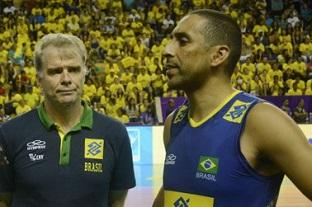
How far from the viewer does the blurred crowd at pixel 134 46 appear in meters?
16.7

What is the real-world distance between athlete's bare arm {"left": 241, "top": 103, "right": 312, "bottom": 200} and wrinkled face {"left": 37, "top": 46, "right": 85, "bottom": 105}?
1.02 m

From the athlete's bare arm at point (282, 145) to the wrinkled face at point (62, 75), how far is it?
1022 millimetres

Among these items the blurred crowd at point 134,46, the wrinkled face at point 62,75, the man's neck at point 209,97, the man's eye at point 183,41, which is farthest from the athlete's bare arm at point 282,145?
the blurred crowd at point 134,46

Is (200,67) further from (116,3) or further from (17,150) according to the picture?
(116,3)

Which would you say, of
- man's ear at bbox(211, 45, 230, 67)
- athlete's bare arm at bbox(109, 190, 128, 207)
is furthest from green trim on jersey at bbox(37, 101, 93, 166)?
man's ear at bbox(211, 45, 230, 67)

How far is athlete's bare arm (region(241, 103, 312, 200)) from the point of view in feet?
7.48

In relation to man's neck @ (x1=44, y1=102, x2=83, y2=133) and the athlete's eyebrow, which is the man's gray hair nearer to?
man's neck @ (x1=44, y1=102, x2=83, y2=133)

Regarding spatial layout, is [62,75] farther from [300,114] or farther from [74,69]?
[300,114]

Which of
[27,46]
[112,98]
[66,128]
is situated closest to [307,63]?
[112,98]

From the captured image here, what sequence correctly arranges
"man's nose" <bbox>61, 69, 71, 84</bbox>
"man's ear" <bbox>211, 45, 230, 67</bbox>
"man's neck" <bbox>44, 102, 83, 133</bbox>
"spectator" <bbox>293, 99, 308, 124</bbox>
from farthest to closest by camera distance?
"spectator" <bbox>293, 99, 308, 124</bbox> → "man's neck" <bbox>44, 102, 83, 133</bbox> → "man's nose" <bbox>61, 69, 71, 84</bbox> → "man's ear" <bbox>211, 45, 230, 67</bbox>

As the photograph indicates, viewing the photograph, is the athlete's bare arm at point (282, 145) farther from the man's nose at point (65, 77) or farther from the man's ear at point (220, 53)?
the man's nose at point (65, 77)

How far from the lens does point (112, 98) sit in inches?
655

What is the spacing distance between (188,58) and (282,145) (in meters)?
0.54

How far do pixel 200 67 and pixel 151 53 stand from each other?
16924 millimetres
